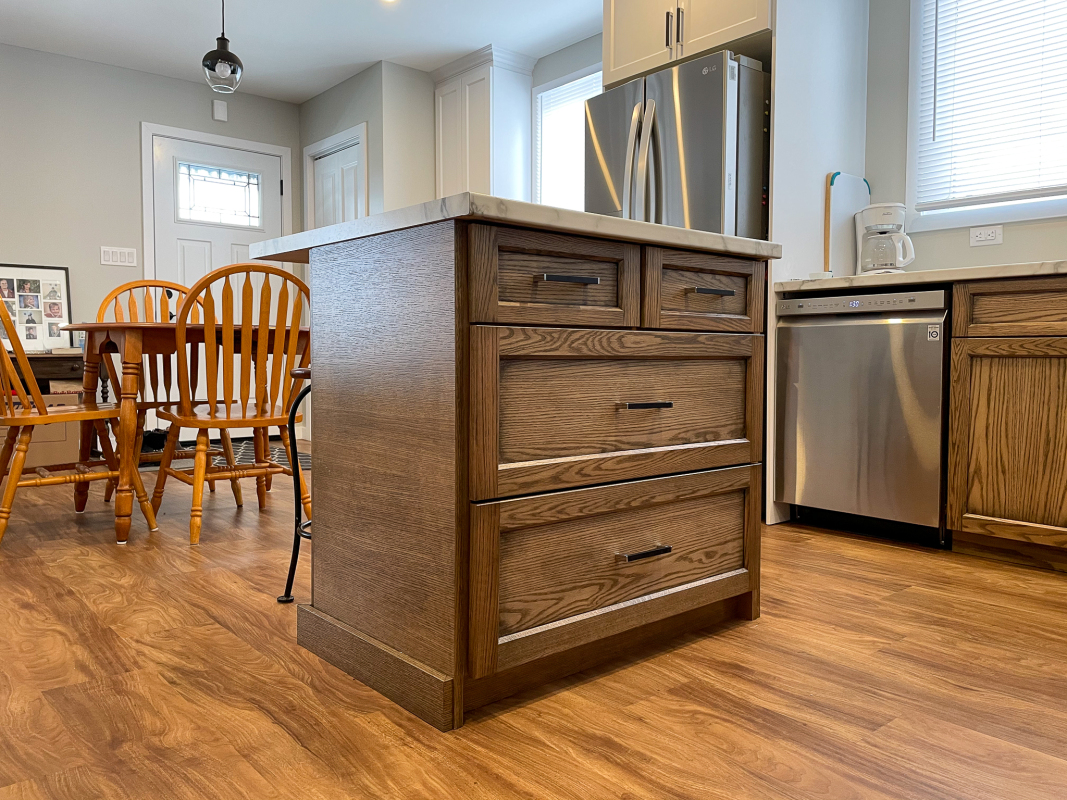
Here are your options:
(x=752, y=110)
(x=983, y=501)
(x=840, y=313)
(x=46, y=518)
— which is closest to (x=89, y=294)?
(x=46, y=518)

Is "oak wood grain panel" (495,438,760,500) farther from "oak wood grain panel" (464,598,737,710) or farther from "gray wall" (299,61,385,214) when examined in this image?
"gray wall" (299,61,385,214)

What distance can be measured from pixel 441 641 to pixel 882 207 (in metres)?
2.51

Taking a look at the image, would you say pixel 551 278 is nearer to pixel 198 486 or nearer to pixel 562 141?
pixel 198 486

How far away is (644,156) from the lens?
121 inches

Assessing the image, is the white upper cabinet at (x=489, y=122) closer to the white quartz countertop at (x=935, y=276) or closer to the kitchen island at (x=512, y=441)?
the white quartz countertop at (x=935, y=276)

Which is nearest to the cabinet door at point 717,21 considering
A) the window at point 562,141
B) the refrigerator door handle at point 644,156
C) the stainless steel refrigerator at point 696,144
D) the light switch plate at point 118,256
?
the stainless steel refrigerator at point 696,144

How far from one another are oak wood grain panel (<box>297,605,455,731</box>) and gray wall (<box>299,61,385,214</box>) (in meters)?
3.74

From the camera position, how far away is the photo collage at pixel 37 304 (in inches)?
185

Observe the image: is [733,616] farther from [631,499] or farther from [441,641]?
[441,641]

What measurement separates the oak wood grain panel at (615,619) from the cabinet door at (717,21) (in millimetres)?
2056

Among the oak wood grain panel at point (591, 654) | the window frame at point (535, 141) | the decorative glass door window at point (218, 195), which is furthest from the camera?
the decorative glass door window at point (218, 195)

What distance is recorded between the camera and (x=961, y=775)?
110 centimetres

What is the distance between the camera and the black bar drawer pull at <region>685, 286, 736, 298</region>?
61.9 inches

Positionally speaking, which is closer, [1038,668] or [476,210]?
[476,210]
